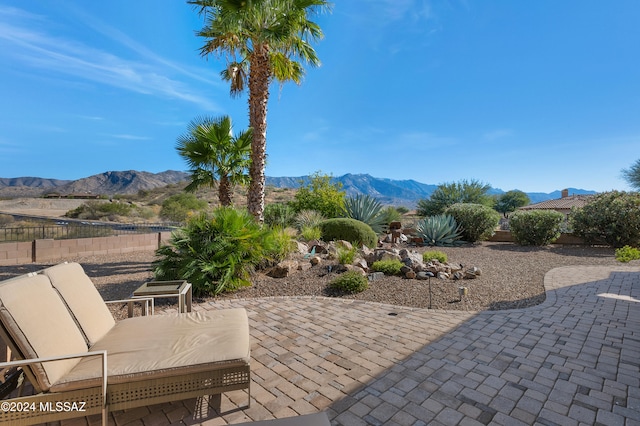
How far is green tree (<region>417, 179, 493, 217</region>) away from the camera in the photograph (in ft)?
63.2

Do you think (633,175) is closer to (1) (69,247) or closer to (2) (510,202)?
(1) (69,247)

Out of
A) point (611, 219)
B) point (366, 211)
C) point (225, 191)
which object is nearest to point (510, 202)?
point (611, 219)

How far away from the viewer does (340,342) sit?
11.5ft

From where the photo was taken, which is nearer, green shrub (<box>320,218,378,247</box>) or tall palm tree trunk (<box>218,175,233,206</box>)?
tall palm tree trunk (<box>218,175,233,206</box>)

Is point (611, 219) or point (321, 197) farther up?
point (321, 197)

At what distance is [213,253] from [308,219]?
7126 millimetres

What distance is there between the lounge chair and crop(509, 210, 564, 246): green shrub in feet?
44.0

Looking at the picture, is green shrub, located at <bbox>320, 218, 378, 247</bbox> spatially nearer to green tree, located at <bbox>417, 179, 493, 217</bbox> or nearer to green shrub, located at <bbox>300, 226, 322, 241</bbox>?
green shrub, located at <bbox>300, 226, 322, 241</bbox>

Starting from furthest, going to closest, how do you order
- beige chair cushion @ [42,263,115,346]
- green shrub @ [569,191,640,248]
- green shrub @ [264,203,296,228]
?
green shrub @ [264,203,296,228] → green shrub @ [569,191,640,248] → beige chair cushion @ [42,263,115,346]

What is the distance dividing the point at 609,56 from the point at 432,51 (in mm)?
6764

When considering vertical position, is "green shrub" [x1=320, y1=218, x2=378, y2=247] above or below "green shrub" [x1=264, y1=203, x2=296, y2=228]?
below

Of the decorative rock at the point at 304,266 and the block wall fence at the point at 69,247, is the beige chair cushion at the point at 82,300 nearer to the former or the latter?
the decorative rock at the point at 304,266

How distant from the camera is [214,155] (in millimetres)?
8531

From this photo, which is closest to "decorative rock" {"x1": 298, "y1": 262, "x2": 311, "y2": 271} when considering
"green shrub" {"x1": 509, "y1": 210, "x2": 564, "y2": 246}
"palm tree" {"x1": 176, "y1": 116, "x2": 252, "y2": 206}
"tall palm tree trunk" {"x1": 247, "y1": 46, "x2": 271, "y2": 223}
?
"tall palm tree trunk" {"x1": 247, "y1": 46, "x2": 271, "y2": 223}
